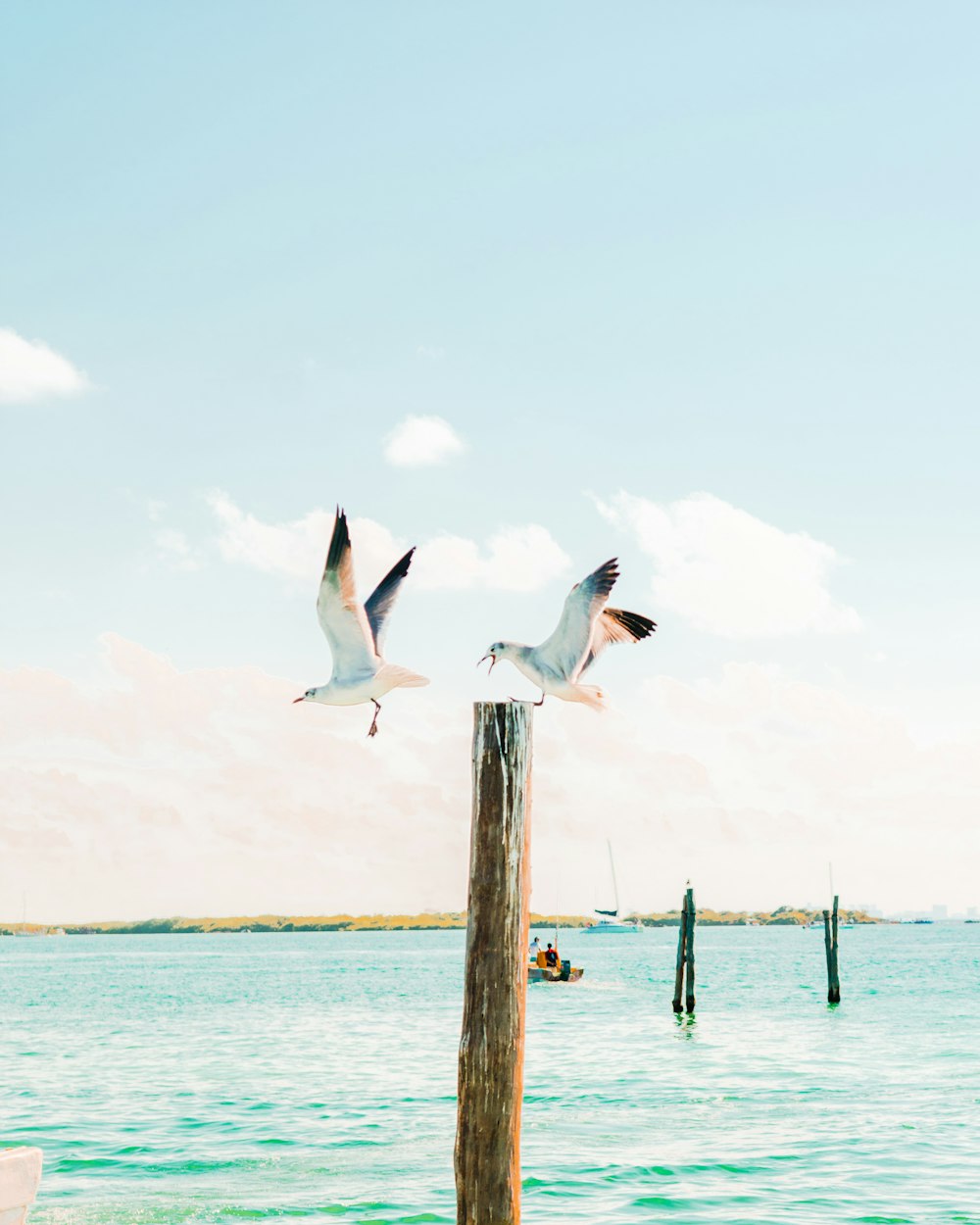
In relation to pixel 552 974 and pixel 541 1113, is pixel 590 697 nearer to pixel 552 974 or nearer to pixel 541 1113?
pixel 541 1113

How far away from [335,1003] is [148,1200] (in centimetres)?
3121

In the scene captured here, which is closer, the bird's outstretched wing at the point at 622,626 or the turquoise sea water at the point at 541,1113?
the bird's outstretched wing at the point at 622,626

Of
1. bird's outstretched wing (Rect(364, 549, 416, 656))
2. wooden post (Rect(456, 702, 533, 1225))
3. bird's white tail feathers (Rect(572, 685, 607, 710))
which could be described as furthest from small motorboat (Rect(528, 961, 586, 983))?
bird's white tail feathers (Rect(572, 685, 607, 710))

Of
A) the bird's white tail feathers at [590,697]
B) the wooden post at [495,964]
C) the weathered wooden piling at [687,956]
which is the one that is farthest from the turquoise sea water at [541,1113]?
the bird's white tail feathers at [590,697]

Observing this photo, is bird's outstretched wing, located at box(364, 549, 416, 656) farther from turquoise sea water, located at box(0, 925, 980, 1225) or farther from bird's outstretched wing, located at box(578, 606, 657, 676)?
turquoise sea water, located at box(0, 925, 980, 1225)

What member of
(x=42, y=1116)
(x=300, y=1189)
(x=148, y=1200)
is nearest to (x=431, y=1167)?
(x=300, y=1189)

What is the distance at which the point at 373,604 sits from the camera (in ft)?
26.5

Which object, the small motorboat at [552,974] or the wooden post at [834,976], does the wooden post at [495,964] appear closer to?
the wooden post at [834,976]

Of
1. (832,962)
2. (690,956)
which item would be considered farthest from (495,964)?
(832,962)

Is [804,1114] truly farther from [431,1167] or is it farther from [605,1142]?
[431,1167]

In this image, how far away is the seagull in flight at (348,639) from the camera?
7633 mm

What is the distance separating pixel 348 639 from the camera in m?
7.82

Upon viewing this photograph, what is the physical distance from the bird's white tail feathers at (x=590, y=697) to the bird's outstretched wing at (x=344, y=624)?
1.37 metres

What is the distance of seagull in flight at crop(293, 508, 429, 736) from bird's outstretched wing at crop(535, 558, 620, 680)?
0.92m
